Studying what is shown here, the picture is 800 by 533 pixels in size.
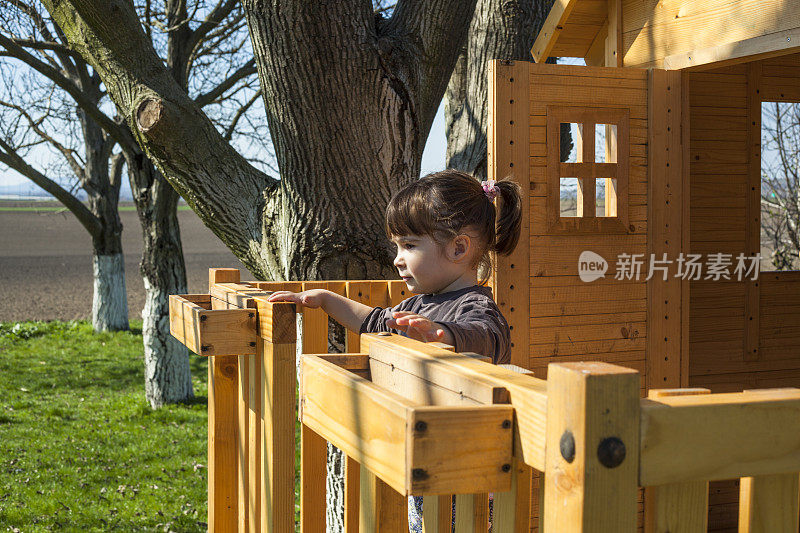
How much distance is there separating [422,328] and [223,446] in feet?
4.58

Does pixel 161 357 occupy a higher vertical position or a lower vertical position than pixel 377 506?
lower

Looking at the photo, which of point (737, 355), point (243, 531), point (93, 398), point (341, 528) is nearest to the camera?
point (243, 531)

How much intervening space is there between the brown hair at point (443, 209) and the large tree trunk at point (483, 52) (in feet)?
11.4

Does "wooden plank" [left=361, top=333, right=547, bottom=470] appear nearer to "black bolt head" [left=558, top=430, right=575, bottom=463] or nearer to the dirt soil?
"black bolt head" [left=558, top=430, right=575, bottom=463]

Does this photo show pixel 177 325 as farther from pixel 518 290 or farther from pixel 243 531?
pixel 518 290

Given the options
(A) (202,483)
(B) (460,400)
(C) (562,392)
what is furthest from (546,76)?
(A) (202,483)

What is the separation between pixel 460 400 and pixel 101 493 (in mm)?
6682

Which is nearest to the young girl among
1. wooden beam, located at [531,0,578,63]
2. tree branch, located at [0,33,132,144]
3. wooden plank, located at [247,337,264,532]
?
wooden plank, located at [247,337,264,532]

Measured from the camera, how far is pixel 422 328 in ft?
6.48

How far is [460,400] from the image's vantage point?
4.74 ft

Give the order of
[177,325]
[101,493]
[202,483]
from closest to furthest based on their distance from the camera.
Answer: [177,325], [101,493], [202,483]

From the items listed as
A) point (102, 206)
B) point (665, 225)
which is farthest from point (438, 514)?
point (102, 206)

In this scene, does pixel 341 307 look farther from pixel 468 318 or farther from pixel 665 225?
pixel 665 225

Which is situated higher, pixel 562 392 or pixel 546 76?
pixel 546 76
